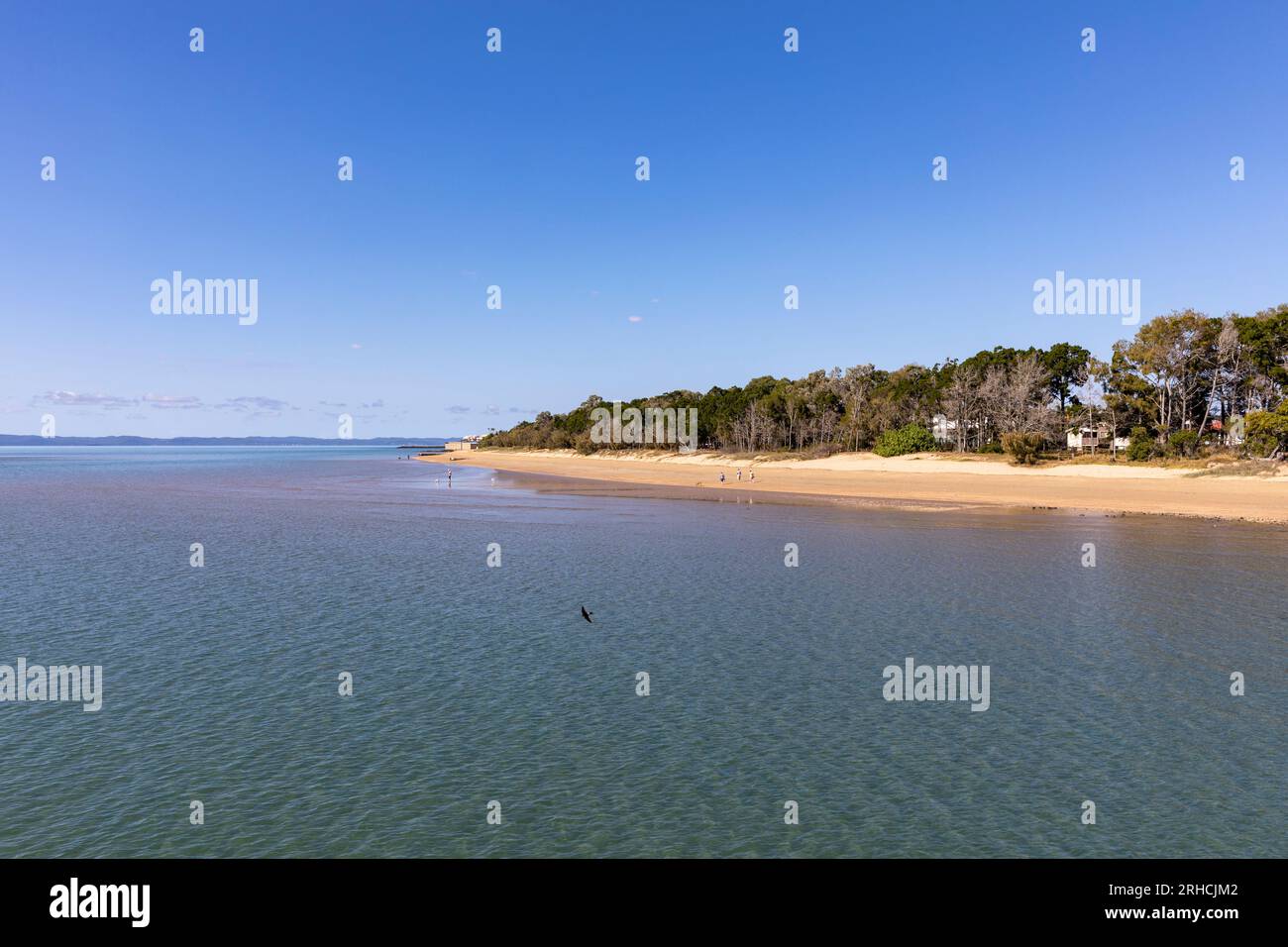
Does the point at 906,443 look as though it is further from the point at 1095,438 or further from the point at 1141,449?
the point at 1095,438

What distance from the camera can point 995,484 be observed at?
67750 mm

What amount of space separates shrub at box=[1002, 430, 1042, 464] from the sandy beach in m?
1.70

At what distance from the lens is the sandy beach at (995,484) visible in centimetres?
5103

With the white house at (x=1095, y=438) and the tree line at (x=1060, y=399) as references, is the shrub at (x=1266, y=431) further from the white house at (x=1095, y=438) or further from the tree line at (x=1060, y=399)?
the white house at (x=1095, y=438)

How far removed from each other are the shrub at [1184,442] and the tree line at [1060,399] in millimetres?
139

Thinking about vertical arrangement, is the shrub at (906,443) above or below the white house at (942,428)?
below

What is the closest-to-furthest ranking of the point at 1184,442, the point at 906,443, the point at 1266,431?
the point at 1266,431, the point at 1184,442, the point at 906,443

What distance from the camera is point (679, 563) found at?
32.5 metres

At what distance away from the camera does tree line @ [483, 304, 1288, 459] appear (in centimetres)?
7562

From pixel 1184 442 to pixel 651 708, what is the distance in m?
79.3
